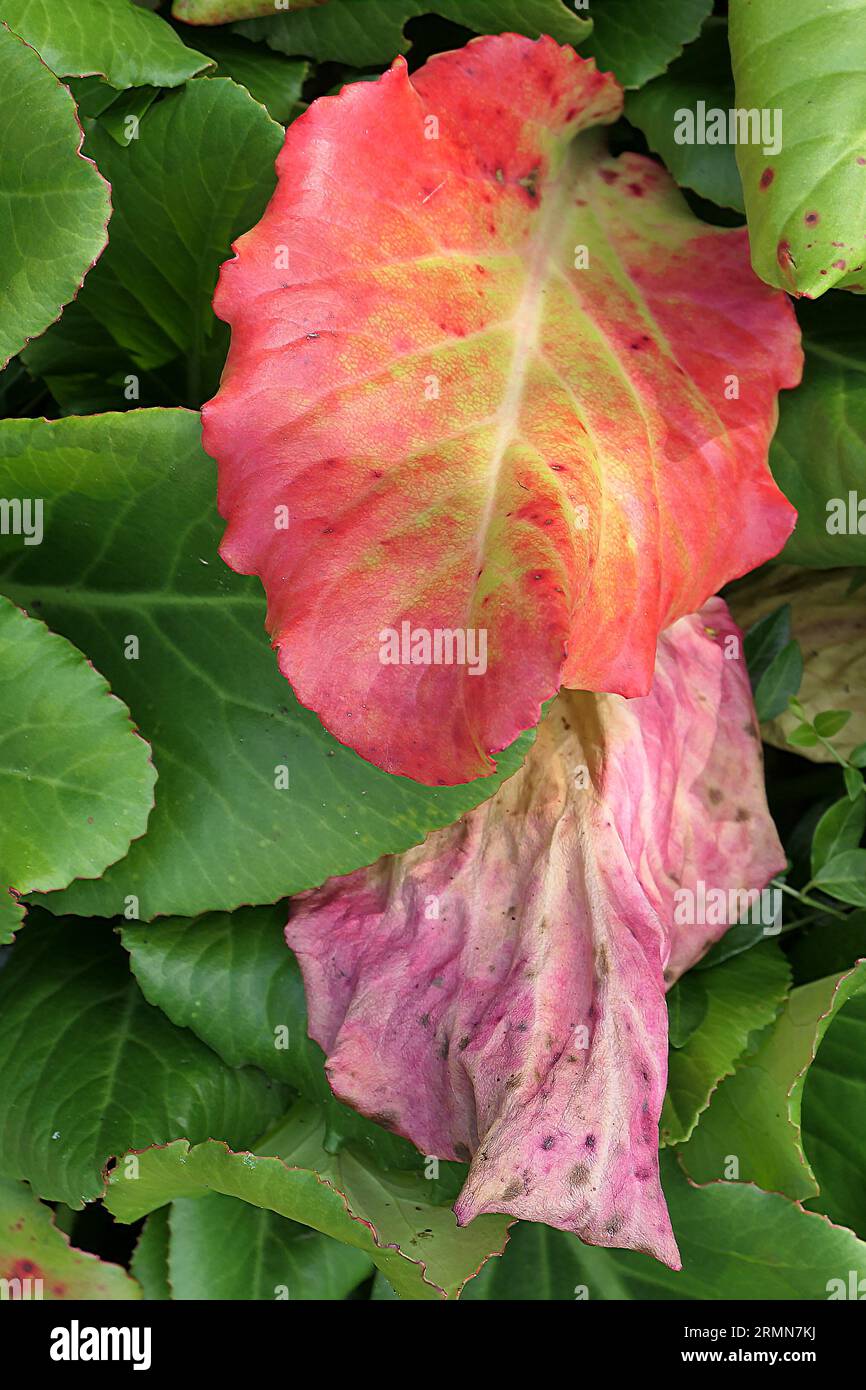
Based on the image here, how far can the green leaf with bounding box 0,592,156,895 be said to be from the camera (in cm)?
66

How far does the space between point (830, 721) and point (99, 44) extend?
58 cm

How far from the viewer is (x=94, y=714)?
0.66 meters

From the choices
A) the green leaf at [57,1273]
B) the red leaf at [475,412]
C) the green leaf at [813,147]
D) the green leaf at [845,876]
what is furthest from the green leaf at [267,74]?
the green leaf at [57,1273]

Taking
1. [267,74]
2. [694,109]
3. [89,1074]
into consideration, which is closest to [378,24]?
[267,74]

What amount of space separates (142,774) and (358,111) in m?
0.33

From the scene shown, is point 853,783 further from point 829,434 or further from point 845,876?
point 829,434

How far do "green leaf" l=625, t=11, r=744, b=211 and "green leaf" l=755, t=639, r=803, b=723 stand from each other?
11.3 inches

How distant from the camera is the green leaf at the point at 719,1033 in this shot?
79 cm

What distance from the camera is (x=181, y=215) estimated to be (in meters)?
0.75

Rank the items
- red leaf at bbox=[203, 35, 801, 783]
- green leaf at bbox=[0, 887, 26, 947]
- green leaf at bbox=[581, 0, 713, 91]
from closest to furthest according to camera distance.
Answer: red leaf at bbox=[203, 35, 801, 783] < green leaf at bbox=[0, 887, 26, 947] < green leaf at bbox=[581, 0, 713, 91]

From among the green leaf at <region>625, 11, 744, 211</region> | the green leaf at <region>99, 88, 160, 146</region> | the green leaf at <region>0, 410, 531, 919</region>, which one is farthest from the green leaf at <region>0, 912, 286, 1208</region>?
the green leaf at <region>625, 11, 744, 211</region>

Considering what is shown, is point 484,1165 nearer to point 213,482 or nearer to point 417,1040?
point 417,1040

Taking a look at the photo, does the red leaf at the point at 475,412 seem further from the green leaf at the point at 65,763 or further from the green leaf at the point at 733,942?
the green leaf at the point at 733,942

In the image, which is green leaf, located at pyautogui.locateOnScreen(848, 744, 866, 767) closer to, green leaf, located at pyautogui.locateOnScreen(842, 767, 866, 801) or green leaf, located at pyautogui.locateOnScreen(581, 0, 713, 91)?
green leaf, located at pyautogui.locateOnScreen(842, 767, 866, 801)
